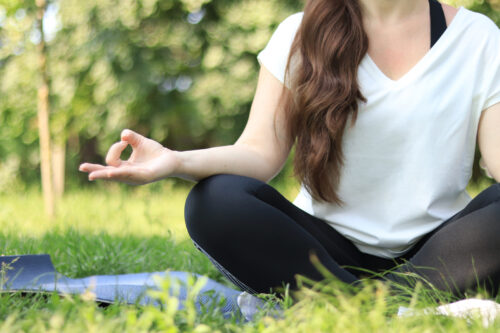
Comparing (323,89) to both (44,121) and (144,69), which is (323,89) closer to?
(44,121)

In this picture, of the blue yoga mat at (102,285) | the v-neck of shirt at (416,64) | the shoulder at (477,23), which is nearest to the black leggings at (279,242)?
the blue yoga mat at (102,285)

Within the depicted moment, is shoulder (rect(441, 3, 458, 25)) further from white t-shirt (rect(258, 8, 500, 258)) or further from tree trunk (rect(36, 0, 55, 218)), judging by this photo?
tree trunk (rect(36, 0, 55, 218))

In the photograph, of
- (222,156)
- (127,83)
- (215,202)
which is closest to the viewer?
(215,202)

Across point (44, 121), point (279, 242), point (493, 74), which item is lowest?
point (44, 121)

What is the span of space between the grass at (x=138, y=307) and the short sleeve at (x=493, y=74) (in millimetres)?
643

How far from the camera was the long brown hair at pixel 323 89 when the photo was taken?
1.89 metres

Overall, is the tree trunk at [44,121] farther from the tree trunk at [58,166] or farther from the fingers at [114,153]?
the fingers at [114,153]

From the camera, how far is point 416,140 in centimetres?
189

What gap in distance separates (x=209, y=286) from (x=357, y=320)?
0.92 metres

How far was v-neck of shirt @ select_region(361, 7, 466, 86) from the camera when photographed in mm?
1920

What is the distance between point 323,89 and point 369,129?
0.64ft

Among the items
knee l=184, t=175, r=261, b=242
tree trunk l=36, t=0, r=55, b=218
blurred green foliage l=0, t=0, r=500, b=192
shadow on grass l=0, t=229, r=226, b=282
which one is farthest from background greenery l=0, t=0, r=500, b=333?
knee l=184, t=175, r=261, b=242

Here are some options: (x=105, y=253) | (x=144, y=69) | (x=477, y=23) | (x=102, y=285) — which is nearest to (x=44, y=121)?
(x=144, y=69)

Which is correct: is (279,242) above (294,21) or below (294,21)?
below
